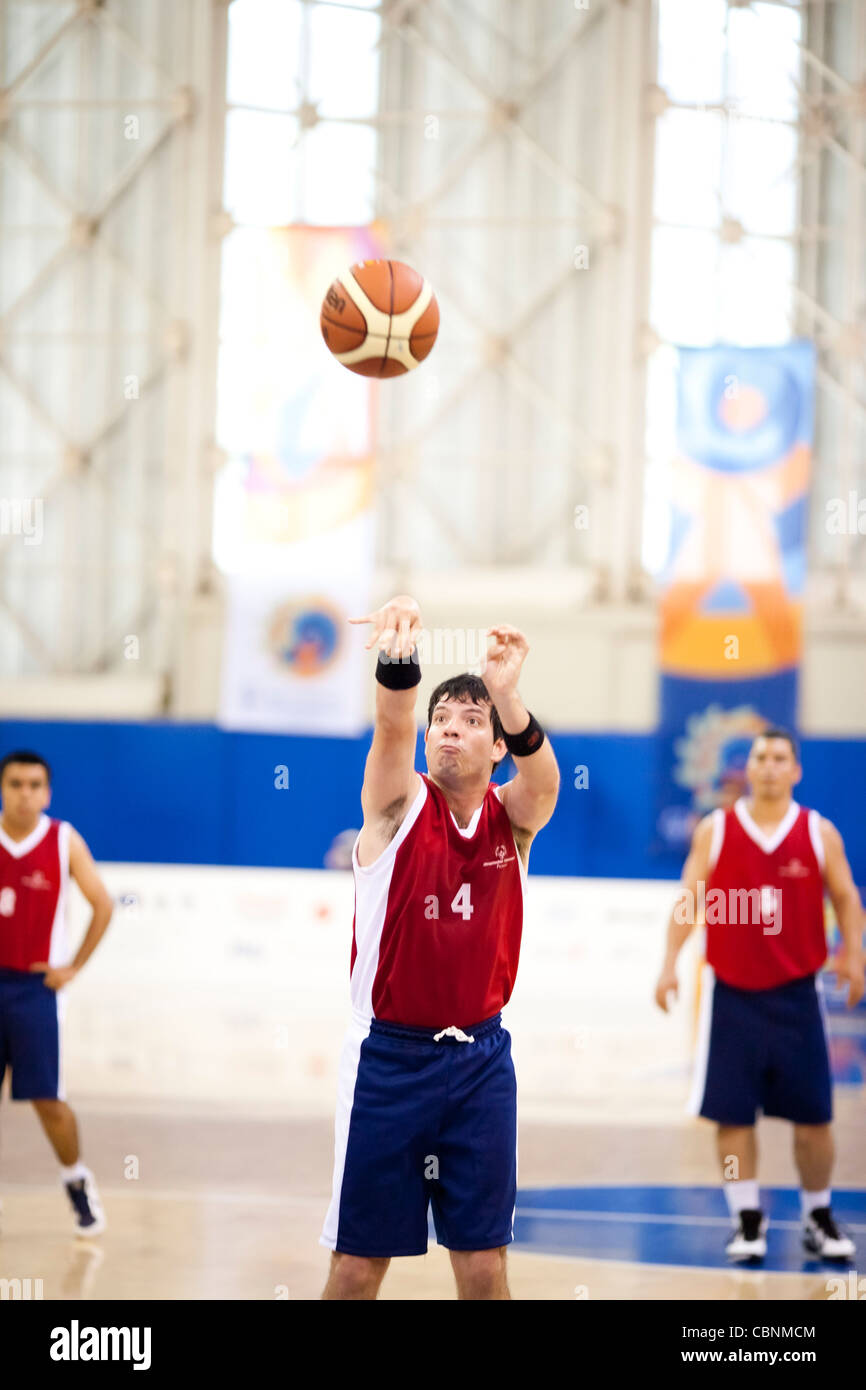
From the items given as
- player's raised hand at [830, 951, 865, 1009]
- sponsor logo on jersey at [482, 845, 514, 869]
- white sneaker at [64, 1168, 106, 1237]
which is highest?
sponsor logo on jersey at [482, 845, 514, 869]

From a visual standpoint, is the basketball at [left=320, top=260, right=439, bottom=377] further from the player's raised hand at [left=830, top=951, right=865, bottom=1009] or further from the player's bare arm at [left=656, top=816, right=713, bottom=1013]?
the player's raised hand at [left=830, top=951, right=865, bottom=1009]

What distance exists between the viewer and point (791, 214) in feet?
54.3

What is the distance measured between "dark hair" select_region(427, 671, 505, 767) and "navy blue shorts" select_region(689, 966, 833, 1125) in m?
2.64

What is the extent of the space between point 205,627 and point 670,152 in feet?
22.0

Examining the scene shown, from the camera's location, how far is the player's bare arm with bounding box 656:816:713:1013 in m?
6.60

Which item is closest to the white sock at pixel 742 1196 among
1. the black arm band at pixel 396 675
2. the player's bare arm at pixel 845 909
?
the player's bare arm at pixel 845 909

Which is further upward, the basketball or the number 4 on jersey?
the basketball

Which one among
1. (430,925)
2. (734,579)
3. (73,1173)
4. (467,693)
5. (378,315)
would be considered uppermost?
(734,579)

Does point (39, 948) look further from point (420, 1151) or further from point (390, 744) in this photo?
point (390, 744)

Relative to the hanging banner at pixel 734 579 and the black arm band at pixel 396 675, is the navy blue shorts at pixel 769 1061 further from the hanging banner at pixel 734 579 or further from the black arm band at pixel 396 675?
the hanging banner at pixel 734 579

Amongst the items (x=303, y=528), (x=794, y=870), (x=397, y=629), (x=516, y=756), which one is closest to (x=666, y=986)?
(x=794, y=870)

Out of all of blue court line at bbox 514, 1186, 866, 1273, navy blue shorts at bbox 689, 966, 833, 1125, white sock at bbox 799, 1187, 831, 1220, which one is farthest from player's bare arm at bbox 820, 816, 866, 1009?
blue court line at bbox 514, 1186, 866, 1273

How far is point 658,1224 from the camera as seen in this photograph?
6797mm

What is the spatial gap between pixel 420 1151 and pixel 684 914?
103 inches
